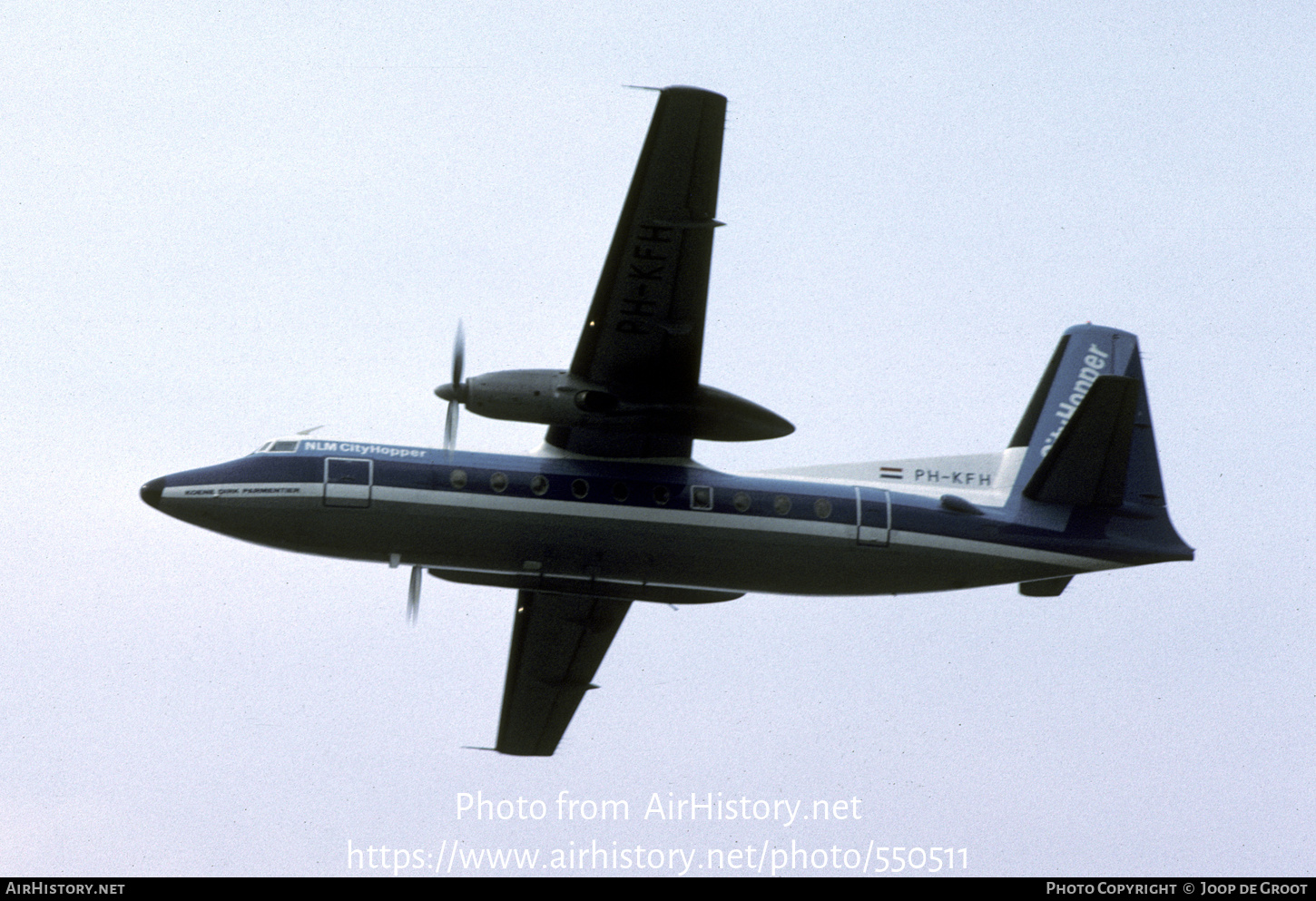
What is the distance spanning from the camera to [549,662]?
23.7m

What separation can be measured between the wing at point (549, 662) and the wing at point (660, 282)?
3.91m

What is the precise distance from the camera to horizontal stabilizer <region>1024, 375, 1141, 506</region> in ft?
64.8

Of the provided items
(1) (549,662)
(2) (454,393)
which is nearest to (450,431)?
(2) (454,393)

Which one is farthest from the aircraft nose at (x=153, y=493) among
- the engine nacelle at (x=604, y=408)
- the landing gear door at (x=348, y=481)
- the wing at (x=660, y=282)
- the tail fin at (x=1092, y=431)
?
the tail fin at (x=1092, y=431)

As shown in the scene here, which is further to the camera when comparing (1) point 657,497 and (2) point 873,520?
(2) point 873,520

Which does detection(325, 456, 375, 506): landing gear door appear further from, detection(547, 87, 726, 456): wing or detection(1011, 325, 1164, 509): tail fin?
detection(1011, 325, 1164, 509): tail fin

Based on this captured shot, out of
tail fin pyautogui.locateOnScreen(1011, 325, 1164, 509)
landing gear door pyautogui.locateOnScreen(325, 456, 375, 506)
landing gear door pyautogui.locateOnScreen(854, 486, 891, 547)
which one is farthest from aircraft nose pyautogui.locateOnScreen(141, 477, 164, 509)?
tail fin pyautogui.locateOnScreen(1011, 325, 1164, 509)

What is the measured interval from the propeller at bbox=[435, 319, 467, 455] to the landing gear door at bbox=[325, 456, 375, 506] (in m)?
1.07

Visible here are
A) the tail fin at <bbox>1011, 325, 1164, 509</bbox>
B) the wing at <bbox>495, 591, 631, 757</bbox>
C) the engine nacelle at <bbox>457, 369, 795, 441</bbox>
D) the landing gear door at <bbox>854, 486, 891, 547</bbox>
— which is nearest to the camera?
the engine nacelle at <bbox>457, 369, 795, 441</bbox>

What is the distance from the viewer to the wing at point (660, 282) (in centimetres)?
1680

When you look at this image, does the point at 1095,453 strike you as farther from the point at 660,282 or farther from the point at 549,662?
the point at 549,662

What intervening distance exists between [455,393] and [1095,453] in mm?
8893

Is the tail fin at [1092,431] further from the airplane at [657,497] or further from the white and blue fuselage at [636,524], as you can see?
the white and blue fuselage at [636,524]
